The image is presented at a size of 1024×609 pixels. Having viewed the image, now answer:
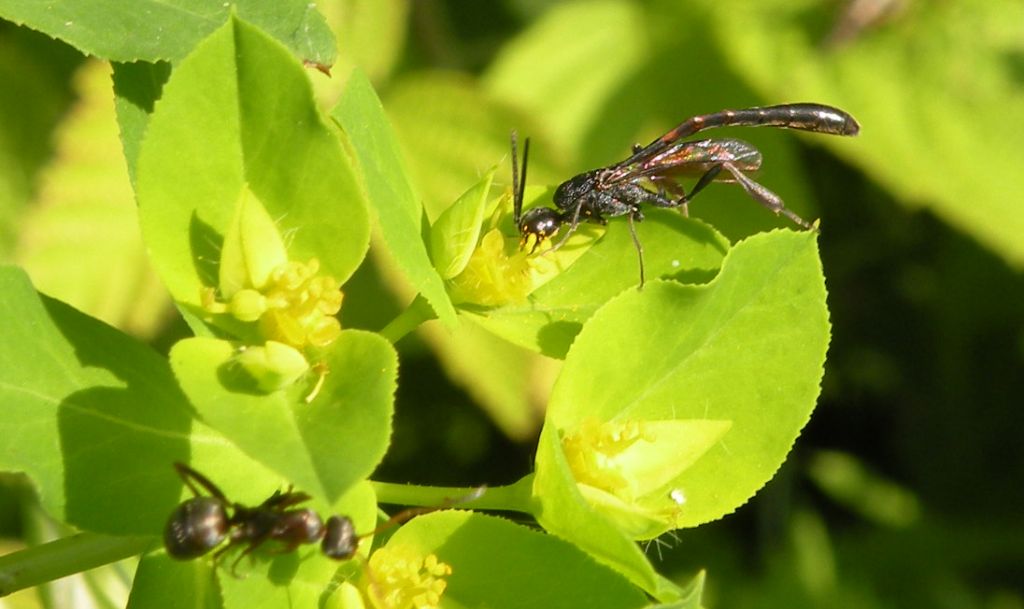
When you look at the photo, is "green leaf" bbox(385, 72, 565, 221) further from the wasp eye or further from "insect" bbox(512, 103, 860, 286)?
the wasp eye

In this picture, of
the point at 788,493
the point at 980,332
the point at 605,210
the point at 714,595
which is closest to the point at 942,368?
the point at 980,332

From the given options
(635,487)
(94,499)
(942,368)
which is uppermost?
(94,499)

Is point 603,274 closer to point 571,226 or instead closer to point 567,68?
point 571,226

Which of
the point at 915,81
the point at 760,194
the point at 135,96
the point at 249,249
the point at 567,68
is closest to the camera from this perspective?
the point at 249,249

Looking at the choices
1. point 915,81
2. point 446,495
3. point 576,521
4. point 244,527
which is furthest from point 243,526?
point 915,81

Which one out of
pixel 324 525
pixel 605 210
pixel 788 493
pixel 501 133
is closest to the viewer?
pixel 324 525

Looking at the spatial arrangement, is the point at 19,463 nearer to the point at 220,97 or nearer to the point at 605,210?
the point at 220,97

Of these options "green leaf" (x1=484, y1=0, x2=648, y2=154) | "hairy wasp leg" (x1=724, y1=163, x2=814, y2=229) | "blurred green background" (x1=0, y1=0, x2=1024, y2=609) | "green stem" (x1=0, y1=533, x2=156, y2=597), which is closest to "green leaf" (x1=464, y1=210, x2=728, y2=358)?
"hairy wasp leg" (x1=724, y1=163, x2=814, y2=229)
